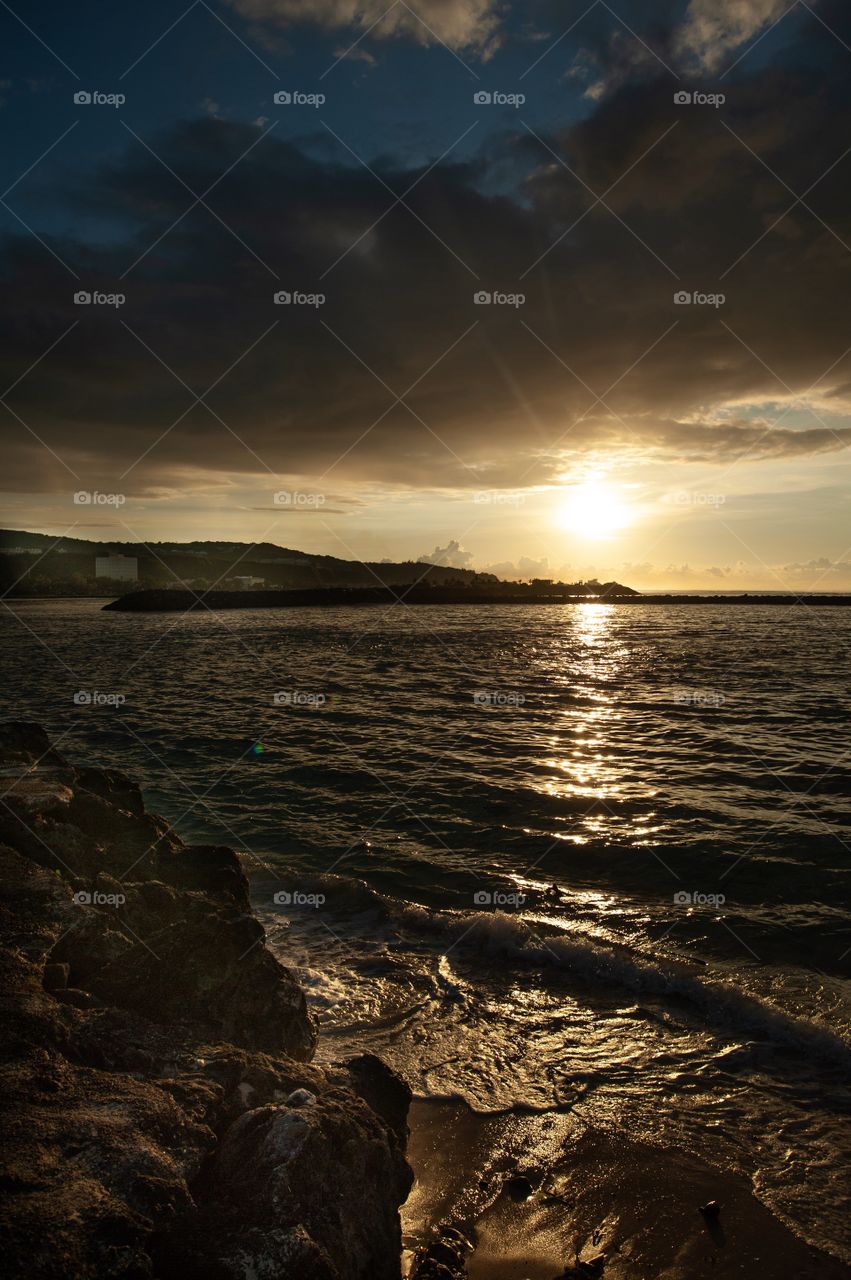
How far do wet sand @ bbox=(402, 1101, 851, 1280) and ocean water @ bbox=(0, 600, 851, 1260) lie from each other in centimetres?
25

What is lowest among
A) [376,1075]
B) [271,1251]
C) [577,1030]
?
[577,1030]

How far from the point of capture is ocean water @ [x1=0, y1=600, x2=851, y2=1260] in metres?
7.17

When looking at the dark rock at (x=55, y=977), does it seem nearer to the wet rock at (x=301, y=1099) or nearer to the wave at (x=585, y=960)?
the wet rock at (x=301, y=1099)

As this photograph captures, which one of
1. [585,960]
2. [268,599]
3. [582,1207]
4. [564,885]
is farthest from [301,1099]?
[268,599]

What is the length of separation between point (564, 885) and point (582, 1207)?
6.90 metres

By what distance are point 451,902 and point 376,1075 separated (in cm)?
583

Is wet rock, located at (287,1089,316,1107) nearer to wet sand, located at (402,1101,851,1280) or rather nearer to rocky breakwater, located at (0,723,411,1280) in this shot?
rocky breakwater, located at (0,723,411,1280)

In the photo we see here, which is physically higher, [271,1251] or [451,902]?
[271,1251]

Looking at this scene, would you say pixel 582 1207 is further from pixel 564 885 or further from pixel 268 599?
pixel 268 599

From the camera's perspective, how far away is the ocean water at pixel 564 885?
717 cm

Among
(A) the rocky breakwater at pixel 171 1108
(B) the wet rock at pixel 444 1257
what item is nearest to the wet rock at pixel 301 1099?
(A) the rocky breakwater at pixel 171 1108

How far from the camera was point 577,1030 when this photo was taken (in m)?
8.15

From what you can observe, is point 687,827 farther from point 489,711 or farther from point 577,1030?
point 489,711

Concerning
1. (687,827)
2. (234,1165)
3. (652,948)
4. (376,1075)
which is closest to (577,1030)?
(652,948)
